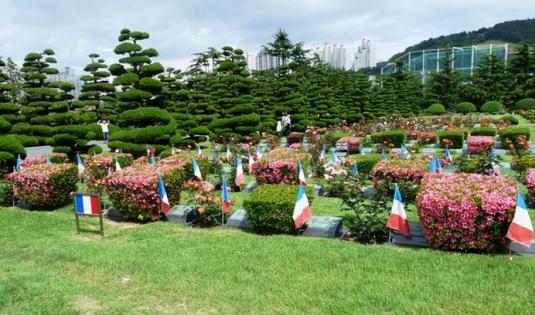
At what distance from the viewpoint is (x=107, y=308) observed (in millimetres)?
4309

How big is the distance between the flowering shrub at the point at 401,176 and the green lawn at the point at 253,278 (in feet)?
8.36

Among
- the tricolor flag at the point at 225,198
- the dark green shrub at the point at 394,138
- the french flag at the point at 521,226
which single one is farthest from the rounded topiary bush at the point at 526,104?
the tricolor flag at the point at 225,198

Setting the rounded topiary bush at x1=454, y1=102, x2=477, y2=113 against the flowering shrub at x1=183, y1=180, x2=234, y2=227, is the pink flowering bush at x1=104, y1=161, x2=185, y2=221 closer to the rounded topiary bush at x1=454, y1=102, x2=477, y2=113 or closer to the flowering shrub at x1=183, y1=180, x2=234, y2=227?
the flowering shrub at x1=183, y1=180, x2=234, y2=227

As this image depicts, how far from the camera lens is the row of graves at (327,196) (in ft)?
17.0

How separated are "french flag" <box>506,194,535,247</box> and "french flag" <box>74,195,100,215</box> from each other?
19.9 feet

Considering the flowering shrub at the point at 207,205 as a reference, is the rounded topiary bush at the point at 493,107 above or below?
below

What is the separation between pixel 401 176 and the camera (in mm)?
8461

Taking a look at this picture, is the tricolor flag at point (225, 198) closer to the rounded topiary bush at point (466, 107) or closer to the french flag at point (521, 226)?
the french flag at point (521, 226)

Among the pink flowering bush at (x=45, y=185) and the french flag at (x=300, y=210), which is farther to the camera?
the pink flowering bush at (x=45, y=185)

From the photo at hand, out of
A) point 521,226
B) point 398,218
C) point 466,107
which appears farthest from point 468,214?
point 466,107

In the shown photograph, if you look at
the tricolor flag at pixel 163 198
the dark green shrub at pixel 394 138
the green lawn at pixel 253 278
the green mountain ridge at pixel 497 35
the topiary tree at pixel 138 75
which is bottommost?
the dark green shrub at pixel 394 138

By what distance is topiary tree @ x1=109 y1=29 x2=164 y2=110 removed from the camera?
15.9m

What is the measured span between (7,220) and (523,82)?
151 feet

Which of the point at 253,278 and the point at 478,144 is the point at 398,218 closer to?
the point at 253,278
